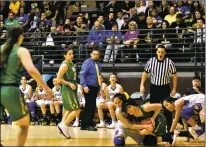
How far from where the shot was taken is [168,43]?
13.3 meters

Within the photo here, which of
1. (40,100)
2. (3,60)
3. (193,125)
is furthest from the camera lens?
(40,100)

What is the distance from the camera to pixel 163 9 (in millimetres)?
14383

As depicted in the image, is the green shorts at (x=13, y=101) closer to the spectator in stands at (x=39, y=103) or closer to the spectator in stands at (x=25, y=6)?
the spectator in stands at (x=39, y=103)

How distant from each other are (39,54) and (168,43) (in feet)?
11.9

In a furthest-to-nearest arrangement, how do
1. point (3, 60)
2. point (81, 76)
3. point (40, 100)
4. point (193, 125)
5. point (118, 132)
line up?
point (40, 100) → point (81, 76) → point (193, 125) → point (118, 132) → point (3, 60)

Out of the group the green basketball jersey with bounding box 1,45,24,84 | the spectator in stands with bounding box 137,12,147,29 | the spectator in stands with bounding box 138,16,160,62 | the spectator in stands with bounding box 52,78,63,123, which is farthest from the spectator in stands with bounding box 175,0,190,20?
the green basketball jersey with bounding box 1,45,24,84

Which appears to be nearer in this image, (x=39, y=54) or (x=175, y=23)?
(x=175, y=23)

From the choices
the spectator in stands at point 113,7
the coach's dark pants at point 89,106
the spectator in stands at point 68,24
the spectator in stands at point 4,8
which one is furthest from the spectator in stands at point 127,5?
the coach's dark pants at point 89,106

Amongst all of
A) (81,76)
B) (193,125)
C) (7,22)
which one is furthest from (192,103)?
(7,22)

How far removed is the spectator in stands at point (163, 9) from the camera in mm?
14281

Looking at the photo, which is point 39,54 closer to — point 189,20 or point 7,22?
point 7,22

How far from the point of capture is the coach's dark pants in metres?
Answer: 11.1

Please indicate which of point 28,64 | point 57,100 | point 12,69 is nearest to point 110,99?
point 57,100

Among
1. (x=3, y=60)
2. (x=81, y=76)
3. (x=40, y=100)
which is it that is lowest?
(x=40, y=100)
